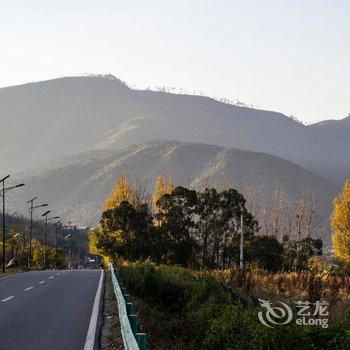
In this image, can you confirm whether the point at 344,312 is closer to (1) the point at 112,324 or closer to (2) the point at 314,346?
(2) the point at 314,346

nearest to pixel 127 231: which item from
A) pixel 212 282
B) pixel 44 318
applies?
pixel 212 282

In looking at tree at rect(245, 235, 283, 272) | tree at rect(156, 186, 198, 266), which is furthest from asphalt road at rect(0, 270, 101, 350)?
tree at rect(156, 186, 198, 266)

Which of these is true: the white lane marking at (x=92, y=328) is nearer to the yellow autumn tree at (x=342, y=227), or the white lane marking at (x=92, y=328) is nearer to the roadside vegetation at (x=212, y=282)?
the roadside vegetation at (x=212, y=282)

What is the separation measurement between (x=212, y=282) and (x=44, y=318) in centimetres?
749

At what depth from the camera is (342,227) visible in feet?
209

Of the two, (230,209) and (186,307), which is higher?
(230,209)

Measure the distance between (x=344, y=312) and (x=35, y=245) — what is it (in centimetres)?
9232

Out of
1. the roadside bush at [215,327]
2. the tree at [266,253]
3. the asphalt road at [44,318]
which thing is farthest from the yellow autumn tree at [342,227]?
the asphalt road at [44,318]

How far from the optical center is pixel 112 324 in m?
14.7

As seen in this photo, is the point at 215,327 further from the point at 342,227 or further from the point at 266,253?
the point at 342,227

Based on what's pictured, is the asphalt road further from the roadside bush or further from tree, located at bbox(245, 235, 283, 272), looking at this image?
tree, located at bbox(245, 235, 283, 272)

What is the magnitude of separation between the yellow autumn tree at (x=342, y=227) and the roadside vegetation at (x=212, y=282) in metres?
0.14

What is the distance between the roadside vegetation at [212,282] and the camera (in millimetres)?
12062

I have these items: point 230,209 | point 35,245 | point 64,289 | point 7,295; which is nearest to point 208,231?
point 230,209
